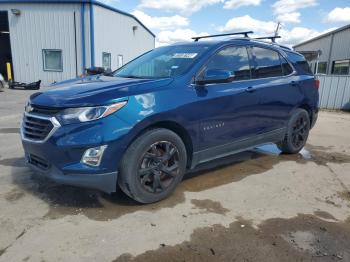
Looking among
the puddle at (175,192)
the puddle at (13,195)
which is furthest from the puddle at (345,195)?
the puddle at (13,195)

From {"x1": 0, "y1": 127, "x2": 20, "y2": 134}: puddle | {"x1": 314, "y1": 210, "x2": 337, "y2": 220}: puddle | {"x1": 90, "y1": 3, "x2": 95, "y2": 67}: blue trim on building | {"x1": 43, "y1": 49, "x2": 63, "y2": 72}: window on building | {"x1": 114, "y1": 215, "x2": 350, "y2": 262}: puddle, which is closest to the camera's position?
{"x1": 114, "y1": 215, "x2": 350, "y2": 262}: puddle

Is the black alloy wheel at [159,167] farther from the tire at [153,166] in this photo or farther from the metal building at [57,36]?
the metal building at [57,36]

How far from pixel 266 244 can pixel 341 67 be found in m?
22.7

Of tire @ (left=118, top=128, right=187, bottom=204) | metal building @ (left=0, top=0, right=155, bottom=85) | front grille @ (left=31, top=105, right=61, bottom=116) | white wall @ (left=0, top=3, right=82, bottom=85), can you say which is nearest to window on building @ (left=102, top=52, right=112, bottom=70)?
metal building @ (left=0, top=0, right=155, bottom=85)

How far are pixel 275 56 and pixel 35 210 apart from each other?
398cm

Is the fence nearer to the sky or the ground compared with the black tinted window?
nearer to the ground

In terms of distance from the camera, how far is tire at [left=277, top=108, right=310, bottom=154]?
5594 millimetres

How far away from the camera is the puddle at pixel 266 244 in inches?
111

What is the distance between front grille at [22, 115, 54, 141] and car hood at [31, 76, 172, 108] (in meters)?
A: 0.16

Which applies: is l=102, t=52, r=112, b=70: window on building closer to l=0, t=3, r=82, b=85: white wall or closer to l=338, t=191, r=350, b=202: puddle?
l=0, t=3, r=82, b=85: white wall

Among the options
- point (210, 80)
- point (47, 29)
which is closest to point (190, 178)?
point (210, 80)

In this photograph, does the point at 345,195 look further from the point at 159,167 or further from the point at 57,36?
the point at 57,36

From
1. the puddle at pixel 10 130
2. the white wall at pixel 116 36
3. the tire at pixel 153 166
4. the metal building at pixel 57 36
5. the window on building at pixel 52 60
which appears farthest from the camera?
the window on building at pixel 52 60

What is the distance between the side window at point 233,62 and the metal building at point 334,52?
51.9ft
